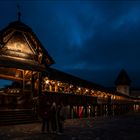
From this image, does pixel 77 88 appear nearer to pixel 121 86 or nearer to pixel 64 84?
pixel 64 84

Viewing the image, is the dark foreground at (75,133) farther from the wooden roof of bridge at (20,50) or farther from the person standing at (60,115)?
the wooden roof of bridge at (20,50)

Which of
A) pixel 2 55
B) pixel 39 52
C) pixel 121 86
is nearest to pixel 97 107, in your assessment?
pixel 39 52

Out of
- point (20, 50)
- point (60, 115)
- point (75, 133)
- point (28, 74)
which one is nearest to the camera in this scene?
point (60, 115)

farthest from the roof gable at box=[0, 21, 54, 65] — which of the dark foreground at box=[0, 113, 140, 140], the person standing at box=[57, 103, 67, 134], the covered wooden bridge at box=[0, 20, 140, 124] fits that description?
the person standing at box=[57, 103, 67, 134]

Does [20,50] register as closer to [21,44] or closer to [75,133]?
[21,44]

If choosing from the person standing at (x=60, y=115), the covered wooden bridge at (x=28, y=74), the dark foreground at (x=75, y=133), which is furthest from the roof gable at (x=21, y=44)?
the person standing at (x=60, y=115)

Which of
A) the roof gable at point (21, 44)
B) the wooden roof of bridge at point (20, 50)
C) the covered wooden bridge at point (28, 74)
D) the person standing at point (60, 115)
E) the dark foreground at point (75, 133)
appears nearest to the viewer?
the dark foreground at point (75, 133)

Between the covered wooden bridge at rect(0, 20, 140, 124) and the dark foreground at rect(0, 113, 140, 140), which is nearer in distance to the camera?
the dark foreground at rect(0, 113, 140, 140)

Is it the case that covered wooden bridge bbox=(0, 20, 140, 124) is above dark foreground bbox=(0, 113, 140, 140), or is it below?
above

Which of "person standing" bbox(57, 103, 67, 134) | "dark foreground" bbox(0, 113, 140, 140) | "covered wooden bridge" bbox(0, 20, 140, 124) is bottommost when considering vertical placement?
"dark foreground" bbox(0, 113, 140, 140)

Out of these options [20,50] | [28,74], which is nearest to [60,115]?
[20,50]

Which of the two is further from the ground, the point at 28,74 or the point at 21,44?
the point at 21,44

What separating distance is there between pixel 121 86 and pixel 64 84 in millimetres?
92797

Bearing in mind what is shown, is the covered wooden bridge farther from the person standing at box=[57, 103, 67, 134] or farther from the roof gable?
the person standing at box=[57, 103, 67, 134]
